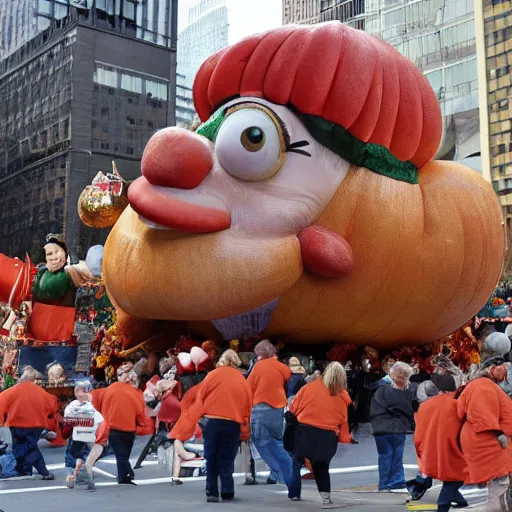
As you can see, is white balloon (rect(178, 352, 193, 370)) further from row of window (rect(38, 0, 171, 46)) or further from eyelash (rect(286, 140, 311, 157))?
row of window (rect(38, 0, 171, 46))

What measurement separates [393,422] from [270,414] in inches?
44.6

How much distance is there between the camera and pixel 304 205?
10.6 meters

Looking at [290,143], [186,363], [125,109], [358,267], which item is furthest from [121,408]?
[125,109]

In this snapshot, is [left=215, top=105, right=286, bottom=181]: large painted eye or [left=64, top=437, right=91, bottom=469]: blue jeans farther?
[left=215, top=105, right=286, bottom=181]: large painted eye

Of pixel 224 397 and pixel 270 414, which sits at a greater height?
pixel 224 397

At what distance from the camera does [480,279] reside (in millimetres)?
11594

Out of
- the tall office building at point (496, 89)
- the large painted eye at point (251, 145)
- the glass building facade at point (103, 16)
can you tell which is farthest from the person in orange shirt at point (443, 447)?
the glass building facade at point (103, 16)

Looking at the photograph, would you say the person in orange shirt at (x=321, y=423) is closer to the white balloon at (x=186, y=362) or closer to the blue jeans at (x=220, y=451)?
the blue jeans at (x=220, y=451)

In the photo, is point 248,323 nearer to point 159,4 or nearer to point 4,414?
point 4,414

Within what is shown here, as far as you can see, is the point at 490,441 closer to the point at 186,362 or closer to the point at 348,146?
the point at 186,362

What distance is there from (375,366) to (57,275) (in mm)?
5043

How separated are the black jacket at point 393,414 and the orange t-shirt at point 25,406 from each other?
3.37 m

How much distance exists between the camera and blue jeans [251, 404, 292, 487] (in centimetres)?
758

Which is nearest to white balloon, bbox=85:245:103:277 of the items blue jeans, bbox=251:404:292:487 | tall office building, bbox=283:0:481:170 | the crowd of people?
the crowd of people
